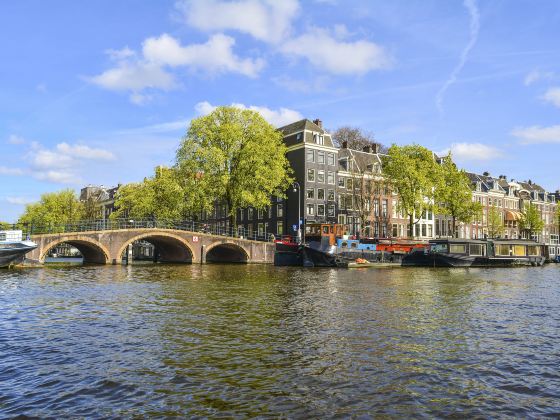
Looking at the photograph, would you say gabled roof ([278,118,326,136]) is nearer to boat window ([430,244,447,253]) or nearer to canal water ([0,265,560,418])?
boat window ([430,244,447,253])

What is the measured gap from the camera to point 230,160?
65688mm

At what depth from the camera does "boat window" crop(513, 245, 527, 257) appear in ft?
231

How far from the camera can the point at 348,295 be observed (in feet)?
85.1

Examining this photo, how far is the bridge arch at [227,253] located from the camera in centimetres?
6541

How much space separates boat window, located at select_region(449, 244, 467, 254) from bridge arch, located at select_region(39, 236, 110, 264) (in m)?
42.6

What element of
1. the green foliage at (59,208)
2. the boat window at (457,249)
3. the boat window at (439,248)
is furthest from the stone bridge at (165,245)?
the green foliage at (59,208)

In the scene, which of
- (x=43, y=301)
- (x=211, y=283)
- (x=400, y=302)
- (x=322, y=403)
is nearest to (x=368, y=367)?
(x=322, y=403)

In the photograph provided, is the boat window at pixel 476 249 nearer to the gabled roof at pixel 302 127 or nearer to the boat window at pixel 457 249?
the boat window at pixel 457 249

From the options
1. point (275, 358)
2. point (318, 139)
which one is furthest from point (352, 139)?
point (275, 358)

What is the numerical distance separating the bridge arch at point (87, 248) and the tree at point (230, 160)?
13.3m

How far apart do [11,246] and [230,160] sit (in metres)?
29.9

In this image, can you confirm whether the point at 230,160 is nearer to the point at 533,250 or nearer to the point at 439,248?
the point at 439,248

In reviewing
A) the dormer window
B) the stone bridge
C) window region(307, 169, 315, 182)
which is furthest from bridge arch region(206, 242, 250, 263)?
the dormer window

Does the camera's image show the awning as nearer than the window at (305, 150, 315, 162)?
No
